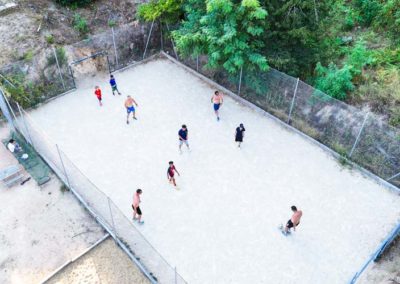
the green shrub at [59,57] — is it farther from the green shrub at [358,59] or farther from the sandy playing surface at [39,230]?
the green shrub at [358,59]

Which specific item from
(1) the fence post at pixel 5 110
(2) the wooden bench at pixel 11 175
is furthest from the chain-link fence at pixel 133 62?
(2) the wooden bench at pixel 11 175

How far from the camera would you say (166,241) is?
37.8 feet

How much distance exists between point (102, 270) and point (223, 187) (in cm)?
489

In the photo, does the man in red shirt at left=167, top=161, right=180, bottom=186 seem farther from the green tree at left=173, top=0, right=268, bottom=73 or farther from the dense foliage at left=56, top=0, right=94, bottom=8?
the dense foliage at left=56, top=0, right=94, bottom=8

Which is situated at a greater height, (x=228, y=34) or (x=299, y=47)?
(x=228, y=34)

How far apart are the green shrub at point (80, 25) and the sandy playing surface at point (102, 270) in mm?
11882

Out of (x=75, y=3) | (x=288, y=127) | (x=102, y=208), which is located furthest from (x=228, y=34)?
(x=75, y=3)

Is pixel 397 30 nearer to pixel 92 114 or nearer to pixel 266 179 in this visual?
pixel 266 179

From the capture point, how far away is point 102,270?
35.3ft

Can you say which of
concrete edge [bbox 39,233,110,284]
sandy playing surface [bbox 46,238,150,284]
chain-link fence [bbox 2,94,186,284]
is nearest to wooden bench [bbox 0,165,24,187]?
chain-link fence [bbox 2,94,186,284]

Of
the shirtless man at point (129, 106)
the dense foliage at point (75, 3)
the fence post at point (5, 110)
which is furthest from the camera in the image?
the dense foliage at point (75, 3)

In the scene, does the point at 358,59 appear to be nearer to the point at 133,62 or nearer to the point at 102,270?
the point at 133,62

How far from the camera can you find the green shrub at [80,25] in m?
18.6

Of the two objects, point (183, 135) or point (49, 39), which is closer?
point (183, 135)
